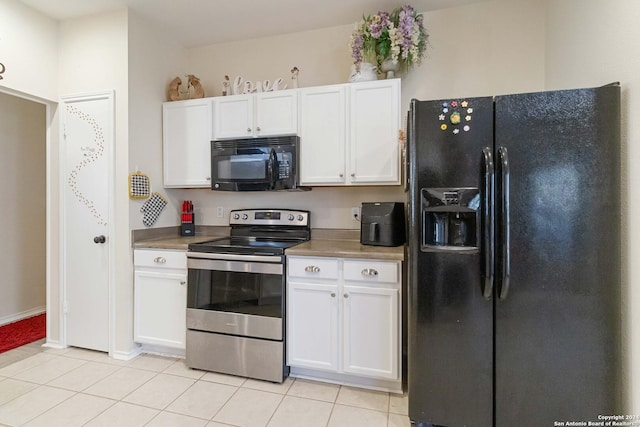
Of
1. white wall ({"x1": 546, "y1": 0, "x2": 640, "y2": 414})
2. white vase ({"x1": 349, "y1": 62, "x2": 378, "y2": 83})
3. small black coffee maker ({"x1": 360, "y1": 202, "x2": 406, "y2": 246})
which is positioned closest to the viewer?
white wall ({"x1": 546, "y1": 0, "x2": 640, "y2": 414})

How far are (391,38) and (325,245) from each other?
1.59 meters

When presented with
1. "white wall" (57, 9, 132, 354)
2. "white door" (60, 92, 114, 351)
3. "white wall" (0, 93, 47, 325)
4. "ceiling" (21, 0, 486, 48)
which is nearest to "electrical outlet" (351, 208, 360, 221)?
"ceiling" (21, 0, 486, 48)

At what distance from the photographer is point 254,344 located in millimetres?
2150

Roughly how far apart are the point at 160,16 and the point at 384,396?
335cm

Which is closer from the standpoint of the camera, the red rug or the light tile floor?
the light tile floor

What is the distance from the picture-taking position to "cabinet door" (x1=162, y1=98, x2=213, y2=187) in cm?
269

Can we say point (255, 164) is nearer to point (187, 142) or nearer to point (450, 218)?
point (187, 142)

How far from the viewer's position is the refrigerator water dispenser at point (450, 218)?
5.16 ft

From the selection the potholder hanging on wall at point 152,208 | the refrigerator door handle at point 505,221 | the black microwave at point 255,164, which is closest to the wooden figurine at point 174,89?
the black microwave at point 255,164

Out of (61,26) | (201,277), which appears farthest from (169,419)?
(61,26)

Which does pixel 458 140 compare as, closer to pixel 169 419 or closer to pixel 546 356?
pixel 546 356

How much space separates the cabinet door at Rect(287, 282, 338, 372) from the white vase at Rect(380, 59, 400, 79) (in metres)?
1.65

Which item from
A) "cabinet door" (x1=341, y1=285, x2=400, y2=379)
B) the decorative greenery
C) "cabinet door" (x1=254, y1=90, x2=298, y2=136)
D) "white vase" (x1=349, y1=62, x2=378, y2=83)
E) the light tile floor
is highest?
the decorative greenery

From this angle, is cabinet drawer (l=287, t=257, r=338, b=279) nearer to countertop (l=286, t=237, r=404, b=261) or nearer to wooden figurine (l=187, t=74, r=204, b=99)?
countertop (l=286, t=237, r=404, b=261)
